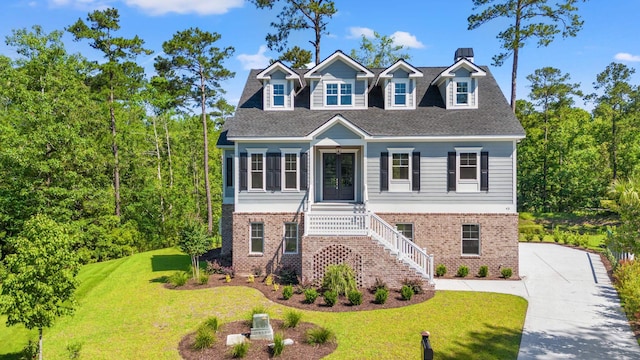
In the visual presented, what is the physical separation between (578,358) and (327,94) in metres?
14.7

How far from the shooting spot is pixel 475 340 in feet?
35.4

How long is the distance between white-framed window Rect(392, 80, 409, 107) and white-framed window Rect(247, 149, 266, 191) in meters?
7.28

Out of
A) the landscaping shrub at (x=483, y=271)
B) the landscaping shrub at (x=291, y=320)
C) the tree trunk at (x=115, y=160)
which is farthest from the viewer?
the tree trunk at (x=115, y=160)

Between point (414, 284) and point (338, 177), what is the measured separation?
675cm

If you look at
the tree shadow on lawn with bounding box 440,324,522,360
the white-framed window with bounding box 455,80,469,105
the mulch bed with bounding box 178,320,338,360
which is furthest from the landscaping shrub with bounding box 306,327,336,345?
the white-framed window with bounding box 455,80,469,105

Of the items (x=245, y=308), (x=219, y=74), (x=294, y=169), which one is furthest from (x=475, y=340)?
(x=219, y=74)

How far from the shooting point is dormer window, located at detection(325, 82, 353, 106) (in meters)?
19.5

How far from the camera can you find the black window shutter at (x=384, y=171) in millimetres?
18016

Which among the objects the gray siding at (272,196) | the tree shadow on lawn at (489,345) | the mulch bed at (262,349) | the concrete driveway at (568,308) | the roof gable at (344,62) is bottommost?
the mulch bed at (262,349)

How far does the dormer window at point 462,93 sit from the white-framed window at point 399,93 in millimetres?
2529

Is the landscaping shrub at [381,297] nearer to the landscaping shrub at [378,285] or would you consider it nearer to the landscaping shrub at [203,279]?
the landscaping shrub at [378,285]

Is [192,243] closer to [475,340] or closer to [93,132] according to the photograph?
[475,340]

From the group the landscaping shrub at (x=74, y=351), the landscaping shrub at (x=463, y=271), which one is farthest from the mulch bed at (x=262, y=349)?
the landscaping shrub at (x=463, y=271)

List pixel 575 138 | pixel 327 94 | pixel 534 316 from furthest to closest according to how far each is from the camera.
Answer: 1. pixel 575 138
2. pixel 327 94
3. pixel 534 316
